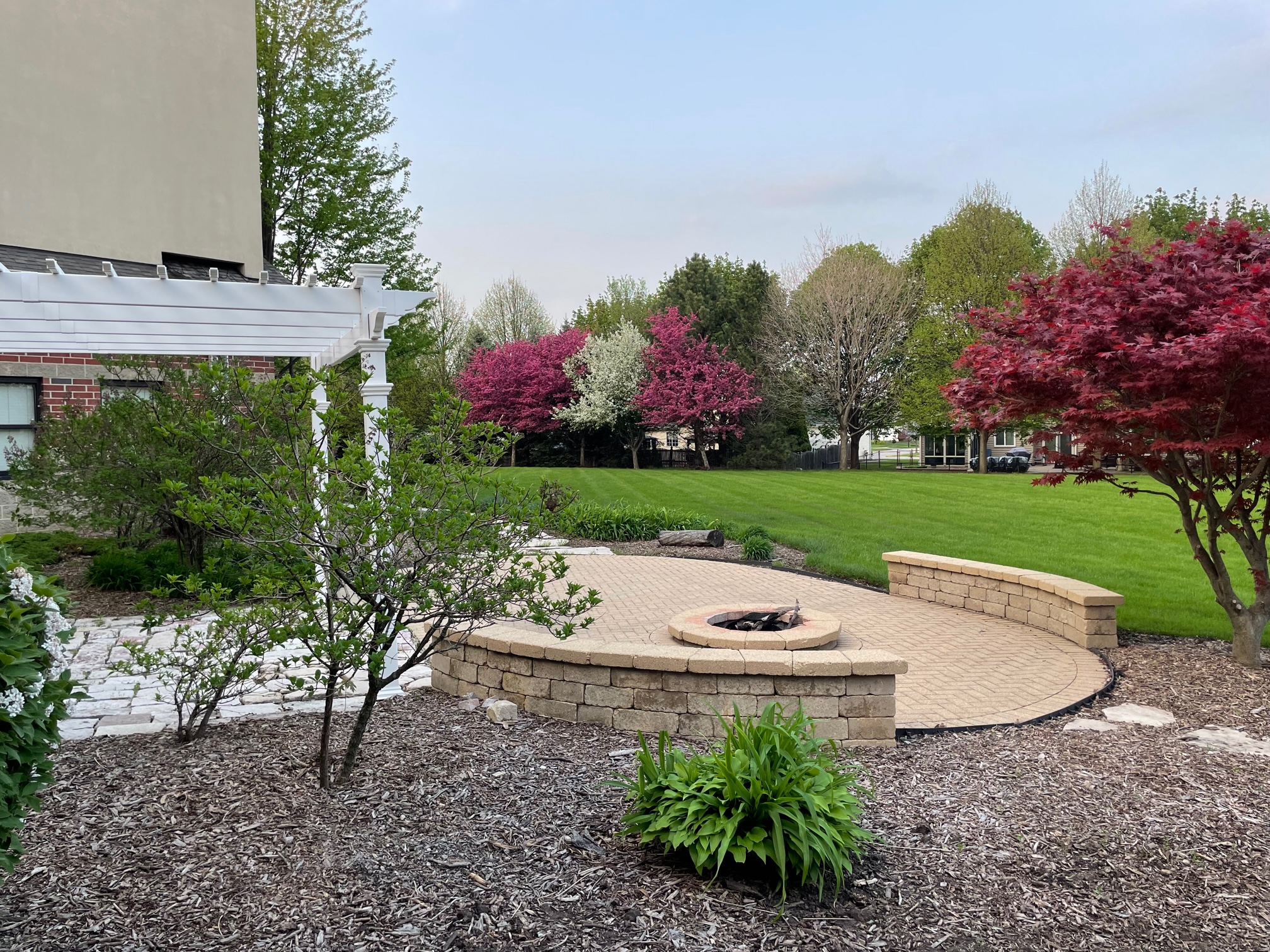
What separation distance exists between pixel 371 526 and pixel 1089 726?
13.9ft

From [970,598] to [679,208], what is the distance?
Answer: 22632mm

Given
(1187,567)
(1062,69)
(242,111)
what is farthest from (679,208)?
(1187,567)

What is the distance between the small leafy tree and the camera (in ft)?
10.5

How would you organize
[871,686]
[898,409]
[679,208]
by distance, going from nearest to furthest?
[871,686], [679,208], [898,409]

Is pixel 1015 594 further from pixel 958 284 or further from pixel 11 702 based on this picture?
pixel 958 284

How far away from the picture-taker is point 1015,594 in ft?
25.3

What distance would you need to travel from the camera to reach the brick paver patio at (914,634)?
527 cm

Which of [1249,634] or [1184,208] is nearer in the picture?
[1249,634]

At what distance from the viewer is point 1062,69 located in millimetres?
12602

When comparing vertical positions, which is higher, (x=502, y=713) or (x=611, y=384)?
(x=611, y=384)

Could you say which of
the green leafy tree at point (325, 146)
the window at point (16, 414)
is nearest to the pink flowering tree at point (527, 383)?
the green leafy tree at point (325, 146)

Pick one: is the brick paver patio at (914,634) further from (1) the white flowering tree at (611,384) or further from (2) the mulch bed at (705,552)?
(1) the white flowering tree at (611,384)

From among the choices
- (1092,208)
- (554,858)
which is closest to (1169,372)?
(554,858)

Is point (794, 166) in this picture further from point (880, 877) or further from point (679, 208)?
point (880, 877)
